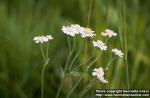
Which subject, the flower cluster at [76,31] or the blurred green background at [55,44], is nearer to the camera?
the flower cluster at [76,31]

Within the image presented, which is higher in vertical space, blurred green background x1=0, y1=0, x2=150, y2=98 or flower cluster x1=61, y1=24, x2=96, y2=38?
blurred green background x1=0, y1=0, x2=150, y2=98

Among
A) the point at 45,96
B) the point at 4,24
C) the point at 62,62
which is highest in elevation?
the point at 4,24

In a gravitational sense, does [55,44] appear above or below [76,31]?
above

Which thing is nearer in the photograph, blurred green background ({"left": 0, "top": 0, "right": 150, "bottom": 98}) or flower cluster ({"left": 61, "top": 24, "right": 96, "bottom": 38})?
flower cluster ({"left": 61, "top": 24, "right": 96, "bottom": 38})

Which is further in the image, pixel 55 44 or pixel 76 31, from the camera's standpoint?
pixel 55 44

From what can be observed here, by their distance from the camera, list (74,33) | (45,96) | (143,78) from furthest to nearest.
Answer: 1. (143,78)
2. (45,96)
3. (74,33)

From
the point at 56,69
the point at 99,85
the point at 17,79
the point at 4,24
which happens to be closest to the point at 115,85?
the point at 99,85

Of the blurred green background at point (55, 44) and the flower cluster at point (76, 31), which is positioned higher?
the blurred green background at point (55, 44)

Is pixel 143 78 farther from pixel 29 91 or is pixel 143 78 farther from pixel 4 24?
pixel 4 24
